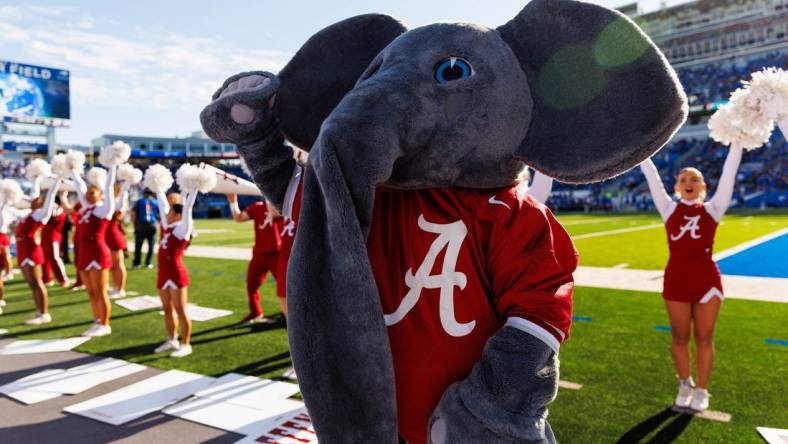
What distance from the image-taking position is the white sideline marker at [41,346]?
15.8 feet

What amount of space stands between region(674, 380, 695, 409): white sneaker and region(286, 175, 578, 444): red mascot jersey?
268 centimetres

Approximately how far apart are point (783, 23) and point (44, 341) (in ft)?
167

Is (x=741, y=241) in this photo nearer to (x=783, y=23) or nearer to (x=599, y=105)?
(x=599, y=105)

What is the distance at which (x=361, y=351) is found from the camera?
102 centimetres

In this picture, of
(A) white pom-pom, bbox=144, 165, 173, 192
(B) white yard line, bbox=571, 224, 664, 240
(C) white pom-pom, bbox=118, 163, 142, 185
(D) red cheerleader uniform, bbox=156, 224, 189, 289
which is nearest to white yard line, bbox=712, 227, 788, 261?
(B) white yard line, bbox=571, 224, 664, 240

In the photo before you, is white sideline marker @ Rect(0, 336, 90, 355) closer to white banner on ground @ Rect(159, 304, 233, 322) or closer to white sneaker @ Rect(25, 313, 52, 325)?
white sneaker @ Rect(25, 313, 52, 325)

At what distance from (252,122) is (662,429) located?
2953 millimetres

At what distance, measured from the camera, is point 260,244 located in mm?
5695

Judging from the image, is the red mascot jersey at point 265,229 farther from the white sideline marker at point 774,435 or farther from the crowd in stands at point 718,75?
the crowd in stands at point 718,75

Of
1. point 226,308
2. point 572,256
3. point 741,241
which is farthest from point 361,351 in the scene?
point 741,241

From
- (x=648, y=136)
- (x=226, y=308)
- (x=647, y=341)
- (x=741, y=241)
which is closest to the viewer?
(x=648, y=136)

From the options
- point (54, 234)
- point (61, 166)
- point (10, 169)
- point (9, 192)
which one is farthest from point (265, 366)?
point (10, 169)

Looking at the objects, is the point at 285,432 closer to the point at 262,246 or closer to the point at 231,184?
the point at 231,184

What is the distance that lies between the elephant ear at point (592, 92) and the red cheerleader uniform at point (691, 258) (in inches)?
99.9
